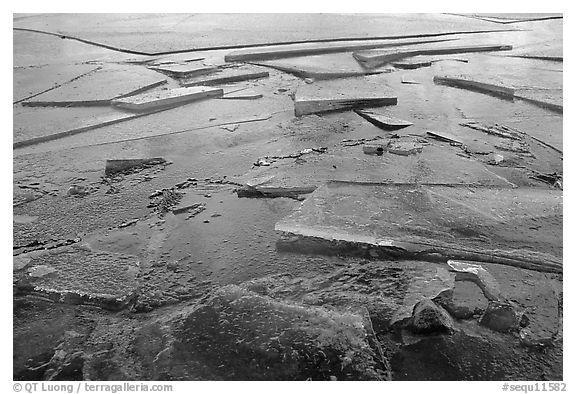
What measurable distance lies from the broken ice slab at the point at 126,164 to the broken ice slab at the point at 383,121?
49.5 inches

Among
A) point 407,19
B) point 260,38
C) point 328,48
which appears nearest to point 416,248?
point 328,48

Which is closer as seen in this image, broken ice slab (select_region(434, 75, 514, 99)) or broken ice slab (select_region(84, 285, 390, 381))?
broken ice slab (select_region(84, 285, 390, 381))

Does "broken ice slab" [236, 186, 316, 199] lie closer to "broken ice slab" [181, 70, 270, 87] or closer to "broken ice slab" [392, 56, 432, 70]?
"broken ice slab" [181, 70, 270, 87]

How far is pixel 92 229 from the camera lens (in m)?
1.96

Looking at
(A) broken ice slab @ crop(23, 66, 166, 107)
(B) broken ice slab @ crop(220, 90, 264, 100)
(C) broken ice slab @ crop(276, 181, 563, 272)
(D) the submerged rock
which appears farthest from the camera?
(B) broken ice slab @ crop(220, 90, 264, 100)

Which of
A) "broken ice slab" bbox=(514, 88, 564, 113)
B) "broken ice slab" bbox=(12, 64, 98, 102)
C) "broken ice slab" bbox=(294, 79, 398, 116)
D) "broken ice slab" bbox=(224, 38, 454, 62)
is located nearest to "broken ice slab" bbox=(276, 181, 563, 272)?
"broken ice slab" bbox=(294, 79, 398, 116)

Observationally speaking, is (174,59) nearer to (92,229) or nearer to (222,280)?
(92,229)

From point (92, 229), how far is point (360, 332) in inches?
44.6

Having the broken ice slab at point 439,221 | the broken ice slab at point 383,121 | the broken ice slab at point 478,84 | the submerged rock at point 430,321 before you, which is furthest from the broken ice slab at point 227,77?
the submerged rock at point 430,321

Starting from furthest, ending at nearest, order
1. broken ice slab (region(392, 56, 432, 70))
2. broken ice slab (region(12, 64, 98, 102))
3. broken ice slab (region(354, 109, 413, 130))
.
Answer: broken ice slab (region(392, 56, 432, 70))
broken ice slab (region(12, 64, 98, 102))
broken ice slab (region(354, 109, 413, 130))

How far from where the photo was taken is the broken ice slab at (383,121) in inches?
117

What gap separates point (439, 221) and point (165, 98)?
223cm

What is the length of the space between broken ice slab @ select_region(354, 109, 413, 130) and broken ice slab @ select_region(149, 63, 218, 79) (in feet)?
5.20

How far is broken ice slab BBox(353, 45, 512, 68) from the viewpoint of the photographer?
4.46 m
